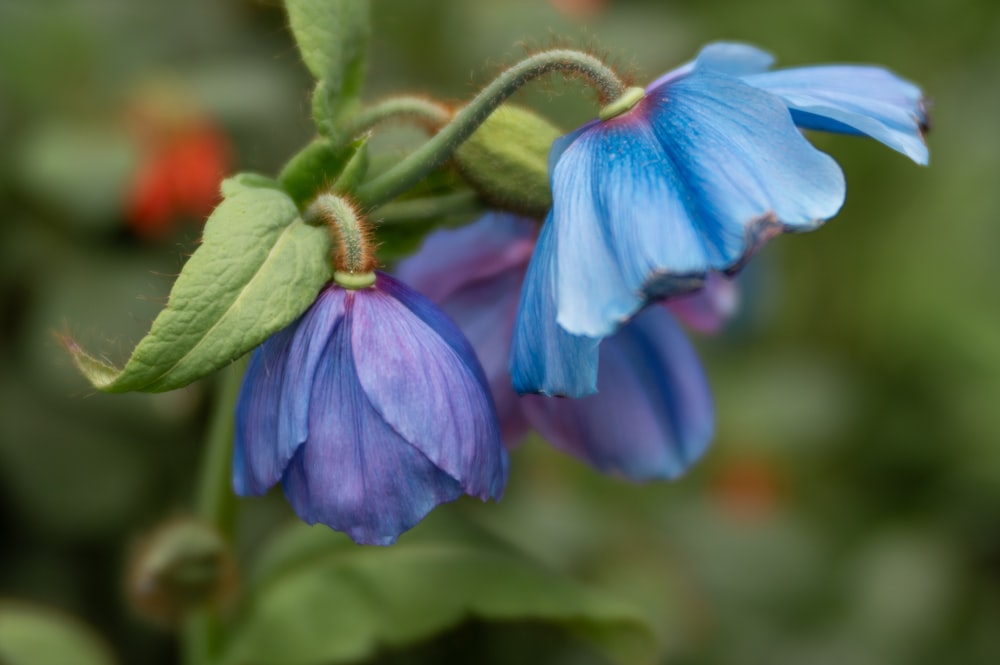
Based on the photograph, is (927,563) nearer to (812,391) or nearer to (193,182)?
(812,391)

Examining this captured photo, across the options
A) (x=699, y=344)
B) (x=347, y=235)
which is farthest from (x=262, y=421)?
(x=699, y=344)

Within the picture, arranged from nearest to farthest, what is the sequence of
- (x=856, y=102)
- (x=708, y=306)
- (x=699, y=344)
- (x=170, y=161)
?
(x=856, y=102) → (x=708, y=306) → (x=170, y=161) → (x=699, y=344)

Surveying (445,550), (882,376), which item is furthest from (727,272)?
(882,376)

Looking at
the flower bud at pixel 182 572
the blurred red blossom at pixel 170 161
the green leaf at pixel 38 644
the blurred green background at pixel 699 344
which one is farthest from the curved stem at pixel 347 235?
the blurred red blossom at pixel 170 161

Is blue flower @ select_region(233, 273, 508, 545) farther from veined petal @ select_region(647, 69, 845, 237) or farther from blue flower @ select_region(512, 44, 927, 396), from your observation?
veined petal @ select_region(647, 69, 845, 237)

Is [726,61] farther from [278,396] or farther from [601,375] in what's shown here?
[278,396]
